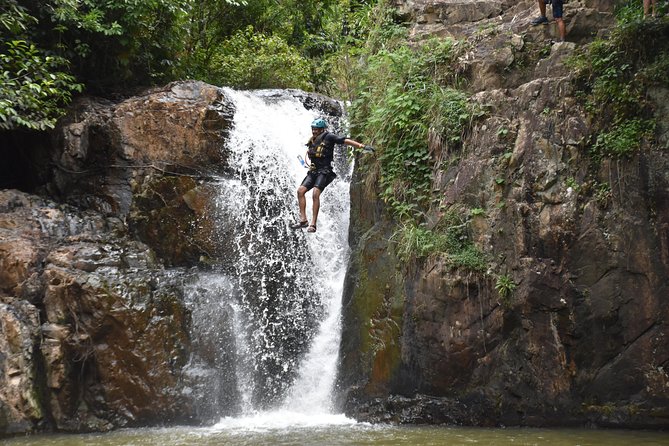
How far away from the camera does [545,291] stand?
8477 millimetres

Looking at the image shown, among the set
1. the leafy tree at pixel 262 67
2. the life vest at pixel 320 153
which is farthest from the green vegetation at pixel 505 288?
the leafy tree at pixel 262 67

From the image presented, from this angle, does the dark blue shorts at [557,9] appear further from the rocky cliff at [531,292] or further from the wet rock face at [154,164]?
the wet rock face at [154,164]

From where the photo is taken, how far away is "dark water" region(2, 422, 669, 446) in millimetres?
7363

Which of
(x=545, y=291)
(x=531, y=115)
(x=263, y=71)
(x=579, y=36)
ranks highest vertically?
(x=263, y=71)

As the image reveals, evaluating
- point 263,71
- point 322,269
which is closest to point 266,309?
point 322,269

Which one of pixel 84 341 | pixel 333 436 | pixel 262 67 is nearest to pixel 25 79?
pixel 84 341

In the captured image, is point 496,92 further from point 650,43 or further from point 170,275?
point 170,275

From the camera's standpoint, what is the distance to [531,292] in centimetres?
850

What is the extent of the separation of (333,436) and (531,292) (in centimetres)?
312

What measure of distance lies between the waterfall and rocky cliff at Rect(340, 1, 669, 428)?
0.79m

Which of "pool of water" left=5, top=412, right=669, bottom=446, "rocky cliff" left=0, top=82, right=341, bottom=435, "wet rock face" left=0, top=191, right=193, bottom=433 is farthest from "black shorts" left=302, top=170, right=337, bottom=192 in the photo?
"pool of water" left=5, top=412, right=669, bottom=446

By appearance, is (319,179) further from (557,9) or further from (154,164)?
(557,9)

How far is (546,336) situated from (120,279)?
611 centimetres

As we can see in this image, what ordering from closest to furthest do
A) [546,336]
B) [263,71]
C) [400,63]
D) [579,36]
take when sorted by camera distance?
[546,336] < [579,36] < [400,63] < [263,71]
